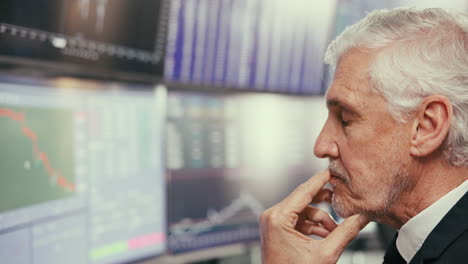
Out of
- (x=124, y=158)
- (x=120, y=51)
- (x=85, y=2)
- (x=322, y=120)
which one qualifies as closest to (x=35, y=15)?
(x=85, y=2)

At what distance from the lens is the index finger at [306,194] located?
1308 millimetres

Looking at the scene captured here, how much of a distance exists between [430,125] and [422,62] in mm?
125

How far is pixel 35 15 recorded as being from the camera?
1.38 meters

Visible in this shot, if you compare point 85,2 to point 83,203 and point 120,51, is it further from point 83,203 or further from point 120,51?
point 83,203

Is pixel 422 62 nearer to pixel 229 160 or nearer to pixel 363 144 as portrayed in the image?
pixel 363 144

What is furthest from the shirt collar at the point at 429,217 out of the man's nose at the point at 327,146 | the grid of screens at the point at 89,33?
the grid of screens at the point at 89,33

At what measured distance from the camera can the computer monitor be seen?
1777 mm

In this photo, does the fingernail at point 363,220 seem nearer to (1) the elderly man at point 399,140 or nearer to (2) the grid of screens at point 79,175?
(1) the elderly man at point 399,140

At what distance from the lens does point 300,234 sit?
126 cm

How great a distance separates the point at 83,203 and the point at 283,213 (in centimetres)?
50

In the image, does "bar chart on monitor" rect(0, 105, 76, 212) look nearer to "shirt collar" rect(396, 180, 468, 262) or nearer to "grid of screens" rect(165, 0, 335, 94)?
"grid of screens" rect(165, 0, 335, 94)

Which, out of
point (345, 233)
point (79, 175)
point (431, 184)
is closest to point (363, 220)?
point (345, 233)

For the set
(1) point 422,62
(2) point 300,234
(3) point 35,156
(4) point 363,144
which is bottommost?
(2) point 300,234

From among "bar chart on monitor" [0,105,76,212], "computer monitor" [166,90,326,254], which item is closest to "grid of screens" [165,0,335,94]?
"computer monitor" [166,90,326,254]
